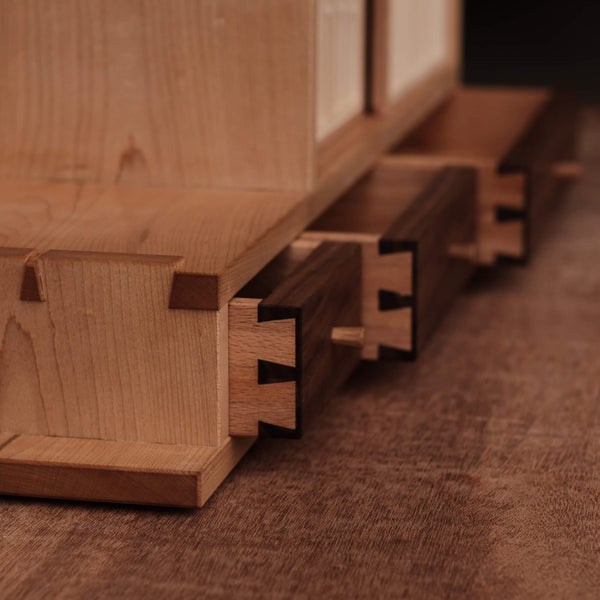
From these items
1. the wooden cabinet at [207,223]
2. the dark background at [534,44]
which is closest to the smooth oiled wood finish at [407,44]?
the wooden cabinet at [207,223]

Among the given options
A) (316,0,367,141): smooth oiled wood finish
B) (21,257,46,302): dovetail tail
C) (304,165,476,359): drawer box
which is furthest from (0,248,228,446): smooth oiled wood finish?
(316,0,367,141): smooth oiled wood finish

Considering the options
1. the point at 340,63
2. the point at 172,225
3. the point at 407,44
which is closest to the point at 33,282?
the point at 172,225

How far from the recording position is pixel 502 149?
6.02 feet

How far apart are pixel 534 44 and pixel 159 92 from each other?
3.14 meters

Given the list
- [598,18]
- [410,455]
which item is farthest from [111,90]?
[598,18]

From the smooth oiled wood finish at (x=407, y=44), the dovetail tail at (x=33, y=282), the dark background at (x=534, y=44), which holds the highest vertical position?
the smooth oiled wood finish at (x=407, y=44)

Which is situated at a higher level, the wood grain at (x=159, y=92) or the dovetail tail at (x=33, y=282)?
the wood grain at (x=159, y=92)

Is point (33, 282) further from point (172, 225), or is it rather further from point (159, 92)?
point (159, 92)

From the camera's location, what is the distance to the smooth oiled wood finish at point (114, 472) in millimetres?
1004

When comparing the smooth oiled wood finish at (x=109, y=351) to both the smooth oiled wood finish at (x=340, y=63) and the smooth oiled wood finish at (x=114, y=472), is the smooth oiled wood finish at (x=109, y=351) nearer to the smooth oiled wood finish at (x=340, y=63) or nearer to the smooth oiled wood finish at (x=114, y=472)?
the smooth oiled wood finish at (x=114, y=472)

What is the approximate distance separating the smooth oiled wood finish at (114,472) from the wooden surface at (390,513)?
0.02 meters

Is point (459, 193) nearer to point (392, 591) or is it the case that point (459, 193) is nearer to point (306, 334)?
point (306, 334)

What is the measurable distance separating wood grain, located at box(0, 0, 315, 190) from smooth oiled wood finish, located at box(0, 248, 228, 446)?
0.33 meters

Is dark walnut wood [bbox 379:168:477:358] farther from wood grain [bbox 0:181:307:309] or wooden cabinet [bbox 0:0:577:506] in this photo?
wood grain [bbox 0:181:307:309]
